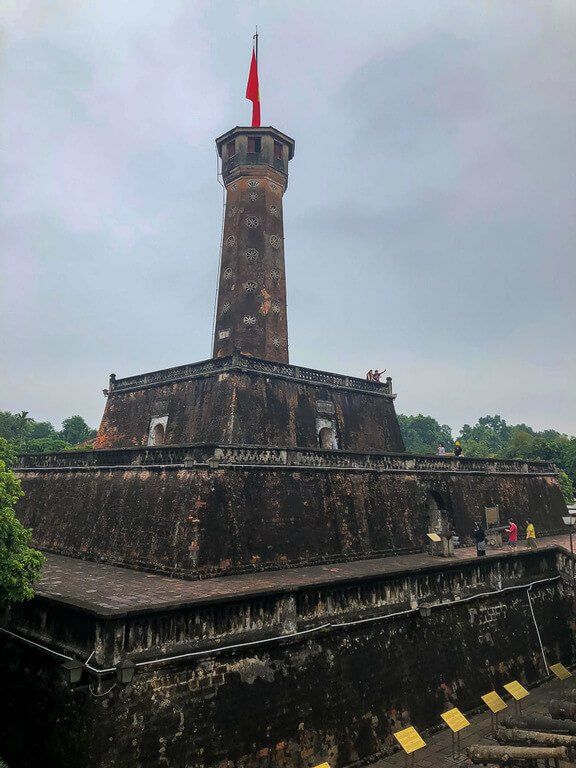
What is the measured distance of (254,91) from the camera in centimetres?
2767

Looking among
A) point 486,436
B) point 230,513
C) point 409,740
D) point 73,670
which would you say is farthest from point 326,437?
point 486,436

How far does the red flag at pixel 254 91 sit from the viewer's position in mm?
26984

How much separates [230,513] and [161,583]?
96.1 inches

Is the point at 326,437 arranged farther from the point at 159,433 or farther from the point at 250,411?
the point at 159,433

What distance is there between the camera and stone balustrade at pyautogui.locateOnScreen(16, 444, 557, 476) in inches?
533

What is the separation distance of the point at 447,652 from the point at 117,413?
16787 millimetres

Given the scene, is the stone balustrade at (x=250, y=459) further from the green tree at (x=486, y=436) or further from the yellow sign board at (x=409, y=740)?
the green tree at (x=486, y=436)

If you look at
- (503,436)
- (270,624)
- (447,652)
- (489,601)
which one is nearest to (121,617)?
(270,624)

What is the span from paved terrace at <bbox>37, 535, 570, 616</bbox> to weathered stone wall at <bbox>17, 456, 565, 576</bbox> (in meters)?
0.50

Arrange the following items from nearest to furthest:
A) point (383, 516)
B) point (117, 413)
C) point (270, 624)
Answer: point (270, 624) < point (383, 516) < point (117, 413)

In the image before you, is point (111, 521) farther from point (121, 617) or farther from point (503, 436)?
point (503, 436)

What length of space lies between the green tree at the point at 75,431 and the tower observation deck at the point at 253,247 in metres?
33.0

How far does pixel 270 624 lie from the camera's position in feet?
31.0

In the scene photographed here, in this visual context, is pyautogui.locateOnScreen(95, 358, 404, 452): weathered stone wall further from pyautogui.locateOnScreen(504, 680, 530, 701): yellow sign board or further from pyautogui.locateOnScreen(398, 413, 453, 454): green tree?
pyautogui.locateOnScreen(398, 413, 453, 454): green tree
